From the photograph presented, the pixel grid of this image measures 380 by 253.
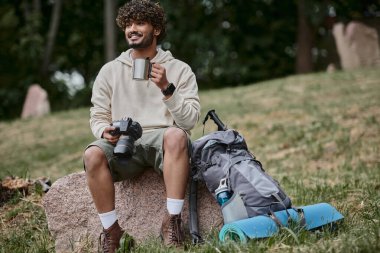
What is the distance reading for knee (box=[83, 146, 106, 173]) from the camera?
11.1ft

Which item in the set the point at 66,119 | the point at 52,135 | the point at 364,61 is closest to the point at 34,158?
the point at 52,135

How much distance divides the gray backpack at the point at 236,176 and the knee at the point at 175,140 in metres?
0.21

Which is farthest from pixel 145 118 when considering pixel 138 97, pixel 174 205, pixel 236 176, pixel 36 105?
pixel 36 105

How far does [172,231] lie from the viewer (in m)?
3.36

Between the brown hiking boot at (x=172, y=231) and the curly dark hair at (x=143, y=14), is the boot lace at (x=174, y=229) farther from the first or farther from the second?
the curly dark hair at (x=143, y=14)

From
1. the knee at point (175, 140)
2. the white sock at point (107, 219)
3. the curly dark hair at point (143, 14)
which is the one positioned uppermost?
the curly dark hair at point (143, 14)

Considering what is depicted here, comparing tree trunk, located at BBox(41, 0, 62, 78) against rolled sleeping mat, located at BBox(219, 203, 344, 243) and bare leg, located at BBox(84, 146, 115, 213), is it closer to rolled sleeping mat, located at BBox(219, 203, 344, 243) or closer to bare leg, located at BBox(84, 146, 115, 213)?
bare leg, located at BBox(84, 146, 115, 213)

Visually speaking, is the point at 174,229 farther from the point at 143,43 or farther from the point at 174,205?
the point at 143,43

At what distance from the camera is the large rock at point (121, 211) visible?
374 cm

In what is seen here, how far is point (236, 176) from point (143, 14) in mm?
1299

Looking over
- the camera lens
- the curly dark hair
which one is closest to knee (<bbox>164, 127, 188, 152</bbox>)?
the camera lens

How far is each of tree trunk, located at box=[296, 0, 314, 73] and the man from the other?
15650 mm

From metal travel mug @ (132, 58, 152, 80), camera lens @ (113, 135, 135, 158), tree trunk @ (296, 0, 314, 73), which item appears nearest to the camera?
camera lens @ (113, 135, 135, 158)

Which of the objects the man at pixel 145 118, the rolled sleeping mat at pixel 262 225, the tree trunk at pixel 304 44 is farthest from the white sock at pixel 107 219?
the tree trunk at pixel 304 44
